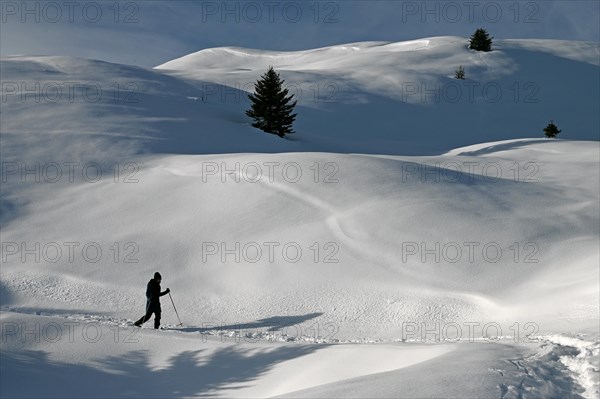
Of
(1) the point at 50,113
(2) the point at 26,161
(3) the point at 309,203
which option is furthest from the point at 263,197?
(1) the point at 50,113

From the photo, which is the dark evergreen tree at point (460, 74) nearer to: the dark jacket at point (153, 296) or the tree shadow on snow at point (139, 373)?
the dark jacket at point (153, 296)

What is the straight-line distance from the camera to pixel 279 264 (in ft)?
44.9

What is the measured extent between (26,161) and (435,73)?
142ft

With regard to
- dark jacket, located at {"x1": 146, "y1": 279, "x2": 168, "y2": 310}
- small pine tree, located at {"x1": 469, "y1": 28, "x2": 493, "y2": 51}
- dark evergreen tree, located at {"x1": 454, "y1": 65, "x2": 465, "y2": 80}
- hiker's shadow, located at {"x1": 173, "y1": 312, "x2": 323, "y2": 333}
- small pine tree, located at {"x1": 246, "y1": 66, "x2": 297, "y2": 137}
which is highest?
small pine tree, located at {"x1": 469, "y1": 28, "x2": 493, "y2": 51}

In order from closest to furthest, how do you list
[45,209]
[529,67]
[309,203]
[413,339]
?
1. [413,339]
2. [309,203]
3. [45,209]
4. [529,67]

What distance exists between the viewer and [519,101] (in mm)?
53531

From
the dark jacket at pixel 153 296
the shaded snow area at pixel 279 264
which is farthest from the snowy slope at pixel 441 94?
the dark jacket at pixel 153 296

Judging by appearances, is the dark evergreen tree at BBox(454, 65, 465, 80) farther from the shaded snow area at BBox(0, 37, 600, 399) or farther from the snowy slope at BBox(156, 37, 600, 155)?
the shaded snow area at BBox(0, 37, 600, 399)

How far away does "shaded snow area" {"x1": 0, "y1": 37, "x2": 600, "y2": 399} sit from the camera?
834 cm

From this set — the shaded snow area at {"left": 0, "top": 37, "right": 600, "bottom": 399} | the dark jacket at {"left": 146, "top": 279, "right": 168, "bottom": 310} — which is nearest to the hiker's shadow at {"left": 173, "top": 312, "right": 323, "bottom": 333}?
the shaded snow area at {"left": 0, "top": 37, "right": 600, "bottom": 399}

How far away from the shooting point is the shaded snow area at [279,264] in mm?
8336

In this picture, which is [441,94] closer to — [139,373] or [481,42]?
[481,42]

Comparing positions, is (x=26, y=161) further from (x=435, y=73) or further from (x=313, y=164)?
(x=435, y=73)

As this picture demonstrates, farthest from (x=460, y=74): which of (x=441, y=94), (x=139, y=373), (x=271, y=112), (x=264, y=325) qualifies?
(x=139, y=373)
